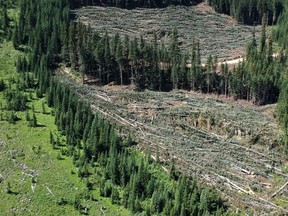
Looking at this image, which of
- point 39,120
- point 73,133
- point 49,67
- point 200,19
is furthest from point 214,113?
point 200,19

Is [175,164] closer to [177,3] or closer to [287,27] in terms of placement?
[287,27]

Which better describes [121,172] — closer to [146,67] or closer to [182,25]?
[146,67]

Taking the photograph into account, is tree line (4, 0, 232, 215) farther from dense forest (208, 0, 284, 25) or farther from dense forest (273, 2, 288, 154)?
dense forest (208, 0, 284, 25)

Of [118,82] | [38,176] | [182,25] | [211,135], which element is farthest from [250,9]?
[38,176]

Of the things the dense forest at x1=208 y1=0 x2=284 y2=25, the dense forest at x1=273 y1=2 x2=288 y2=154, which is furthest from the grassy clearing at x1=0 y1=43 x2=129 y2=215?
the dense forest at x1=208 y1=0 x2=284 y2=25

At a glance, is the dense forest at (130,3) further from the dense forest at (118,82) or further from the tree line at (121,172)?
the tree line at (121,172)
